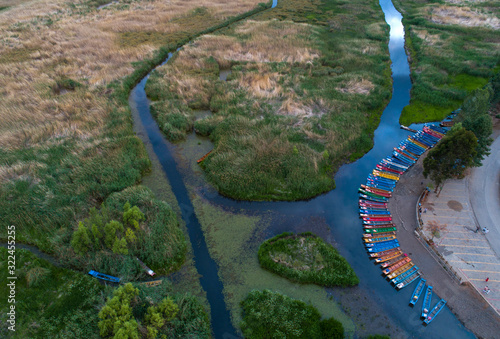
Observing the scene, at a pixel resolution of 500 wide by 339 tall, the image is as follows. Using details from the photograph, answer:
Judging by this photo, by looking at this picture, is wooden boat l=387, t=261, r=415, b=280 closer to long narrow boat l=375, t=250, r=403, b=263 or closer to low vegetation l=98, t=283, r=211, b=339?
long narrow boat l=375, t=250, r=403, b=263

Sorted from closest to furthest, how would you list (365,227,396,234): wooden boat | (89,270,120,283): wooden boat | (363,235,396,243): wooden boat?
(89,270,120,283): wooden boat < (363,235,396,243): wooden boat < (365,227,396,234): wooden boat

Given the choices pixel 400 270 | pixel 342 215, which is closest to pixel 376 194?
pixel 342 215

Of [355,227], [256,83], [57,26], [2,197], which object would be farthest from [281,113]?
[57,26]

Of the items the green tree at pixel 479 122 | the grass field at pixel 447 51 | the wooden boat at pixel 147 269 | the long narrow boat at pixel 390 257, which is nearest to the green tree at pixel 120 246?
the wooden boat at pixel 147 269

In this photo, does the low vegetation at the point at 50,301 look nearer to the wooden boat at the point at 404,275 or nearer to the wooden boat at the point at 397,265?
the wooden boat at the point at 397,265

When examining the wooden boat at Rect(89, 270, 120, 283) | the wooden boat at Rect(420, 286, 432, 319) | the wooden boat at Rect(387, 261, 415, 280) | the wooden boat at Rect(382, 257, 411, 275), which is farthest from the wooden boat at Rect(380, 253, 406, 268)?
the wooden boat at Rect(89, 270, 120, 283)
